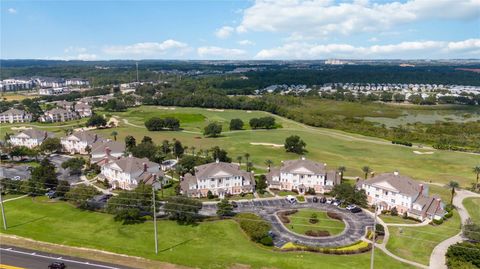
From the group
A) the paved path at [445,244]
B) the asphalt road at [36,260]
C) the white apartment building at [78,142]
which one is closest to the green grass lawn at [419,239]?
the paved path at [445,244]

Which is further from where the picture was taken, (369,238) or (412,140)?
(412,140)

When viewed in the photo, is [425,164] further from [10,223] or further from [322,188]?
[10,223]

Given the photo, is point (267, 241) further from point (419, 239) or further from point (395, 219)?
point (395, 219)

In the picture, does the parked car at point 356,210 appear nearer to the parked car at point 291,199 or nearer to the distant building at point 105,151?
the parked car at point 291,199

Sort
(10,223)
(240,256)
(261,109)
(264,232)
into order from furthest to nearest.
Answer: (261,109)
(10,223)
(264,232)
(240,256)

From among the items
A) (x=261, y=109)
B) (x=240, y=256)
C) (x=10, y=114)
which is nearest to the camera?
(x=240, y=256)

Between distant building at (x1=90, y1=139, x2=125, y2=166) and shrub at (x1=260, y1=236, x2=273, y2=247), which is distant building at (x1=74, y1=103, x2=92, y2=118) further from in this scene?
shrub at (x1=260, y1=236, x2=273, y2=247)

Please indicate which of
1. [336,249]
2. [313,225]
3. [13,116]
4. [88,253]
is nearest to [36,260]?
[88,253]

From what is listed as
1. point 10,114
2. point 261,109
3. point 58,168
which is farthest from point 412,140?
point 10,114

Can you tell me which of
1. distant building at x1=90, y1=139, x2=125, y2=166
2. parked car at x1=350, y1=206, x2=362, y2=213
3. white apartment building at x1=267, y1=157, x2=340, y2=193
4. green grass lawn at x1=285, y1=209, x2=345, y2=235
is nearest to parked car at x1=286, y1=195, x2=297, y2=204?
white apartment building at x1=267, y1=157, x2=340, y2=193
